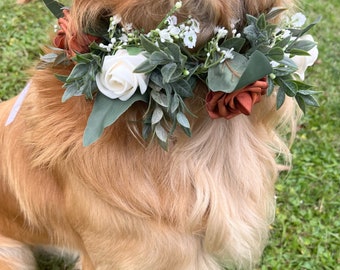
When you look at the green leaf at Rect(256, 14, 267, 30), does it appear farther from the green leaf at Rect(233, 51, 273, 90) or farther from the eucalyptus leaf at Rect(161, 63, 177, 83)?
the eucalyptus leaf at Rect(161, 63, 177, 83)

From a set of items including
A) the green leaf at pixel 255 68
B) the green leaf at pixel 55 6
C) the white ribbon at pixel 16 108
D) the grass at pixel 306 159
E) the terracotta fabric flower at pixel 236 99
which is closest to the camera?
the green leaf at pixel 255 68

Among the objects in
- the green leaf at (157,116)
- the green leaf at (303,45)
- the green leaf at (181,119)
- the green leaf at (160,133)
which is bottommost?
the green leaf at (303,45)

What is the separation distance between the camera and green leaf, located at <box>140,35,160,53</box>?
4.49 ft

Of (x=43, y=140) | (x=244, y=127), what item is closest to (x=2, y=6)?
(x=43, y=140)

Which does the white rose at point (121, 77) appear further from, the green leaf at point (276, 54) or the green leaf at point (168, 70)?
the green leaf at point (276, 54)

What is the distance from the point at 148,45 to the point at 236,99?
0.30 m

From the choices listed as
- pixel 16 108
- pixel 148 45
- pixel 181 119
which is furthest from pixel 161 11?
pixel 16 108

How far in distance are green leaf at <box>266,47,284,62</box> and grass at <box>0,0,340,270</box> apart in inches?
43.4

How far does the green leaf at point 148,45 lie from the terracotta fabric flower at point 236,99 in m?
0.23

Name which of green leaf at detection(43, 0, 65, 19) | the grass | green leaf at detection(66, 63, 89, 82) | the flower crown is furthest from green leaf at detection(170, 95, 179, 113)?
the grass

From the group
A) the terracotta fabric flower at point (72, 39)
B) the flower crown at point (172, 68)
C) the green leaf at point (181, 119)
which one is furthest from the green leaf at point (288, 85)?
the terracotta fabric flower at point (72, 39)

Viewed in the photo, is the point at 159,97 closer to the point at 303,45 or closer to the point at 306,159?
the point at 303,45

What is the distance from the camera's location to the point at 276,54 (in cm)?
144

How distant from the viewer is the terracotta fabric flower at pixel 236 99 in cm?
145
